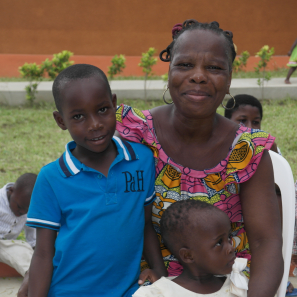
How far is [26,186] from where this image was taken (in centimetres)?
343

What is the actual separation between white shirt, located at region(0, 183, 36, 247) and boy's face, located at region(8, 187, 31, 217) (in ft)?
0.14

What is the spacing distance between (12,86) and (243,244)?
6863mm

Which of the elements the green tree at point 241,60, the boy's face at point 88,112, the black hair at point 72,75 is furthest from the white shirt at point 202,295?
the green tree at point 241,60

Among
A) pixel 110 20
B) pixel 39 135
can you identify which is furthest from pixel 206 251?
Answer: pixel 110 20

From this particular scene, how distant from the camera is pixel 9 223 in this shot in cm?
358

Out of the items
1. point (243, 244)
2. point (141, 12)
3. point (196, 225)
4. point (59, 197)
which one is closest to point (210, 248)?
point (196, 225)

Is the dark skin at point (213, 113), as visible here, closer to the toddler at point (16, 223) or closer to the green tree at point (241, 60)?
the toddler at point (16, 223)

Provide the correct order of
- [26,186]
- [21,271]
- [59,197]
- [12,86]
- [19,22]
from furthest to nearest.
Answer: [19,22], [12,86], [26,186], [21,271], [59,197]

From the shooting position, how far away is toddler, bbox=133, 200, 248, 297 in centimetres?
173

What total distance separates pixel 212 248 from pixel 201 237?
7cm

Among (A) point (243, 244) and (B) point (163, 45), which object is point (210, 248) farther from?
(B) point (163, 45)

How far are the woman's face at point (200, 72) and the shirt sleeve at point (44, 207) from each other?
2.43 feet

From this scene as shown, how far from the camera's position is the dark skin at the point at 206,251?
1.74m

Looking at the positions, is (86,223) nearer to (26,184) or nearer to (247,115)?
(26,184)
